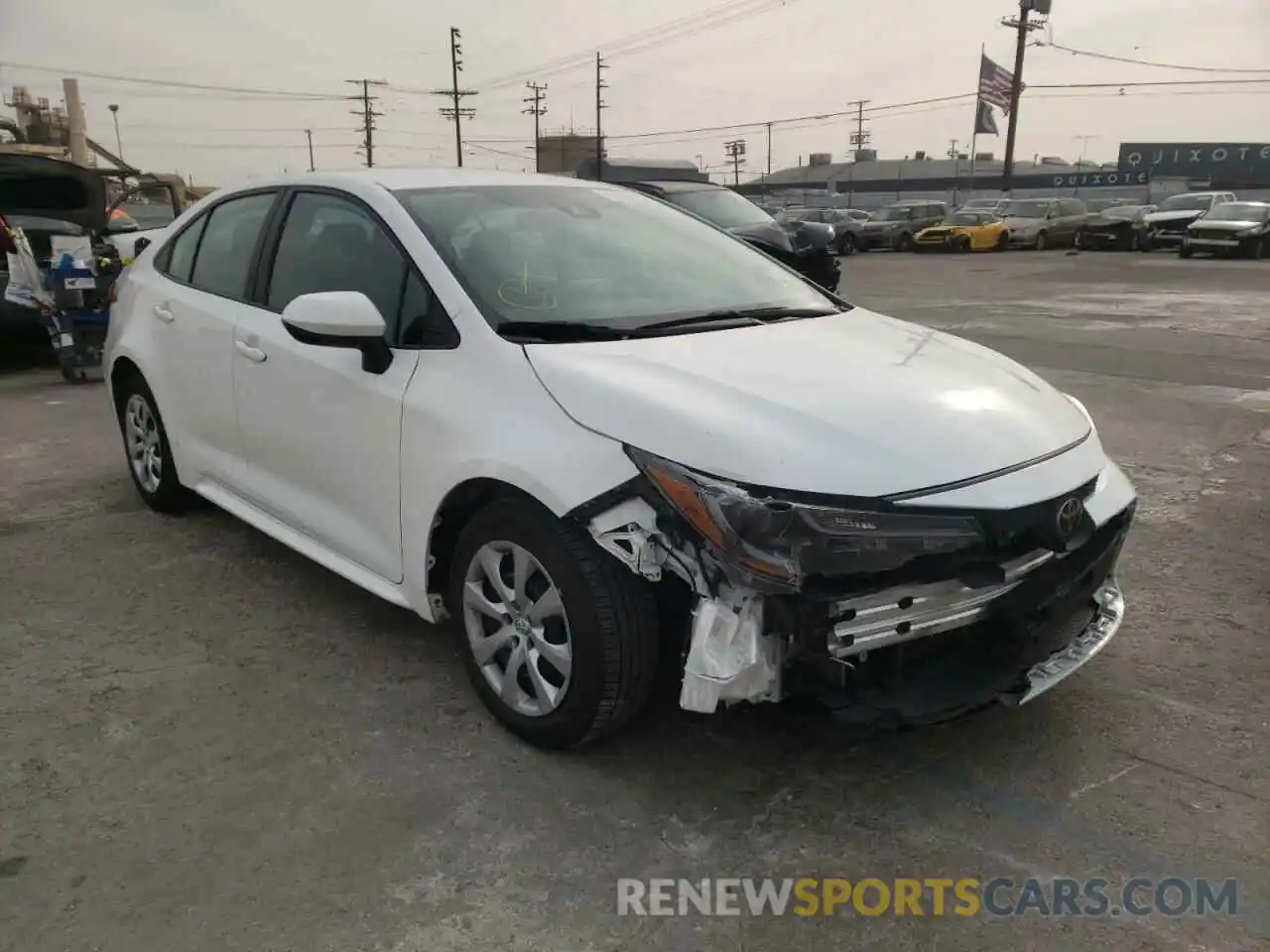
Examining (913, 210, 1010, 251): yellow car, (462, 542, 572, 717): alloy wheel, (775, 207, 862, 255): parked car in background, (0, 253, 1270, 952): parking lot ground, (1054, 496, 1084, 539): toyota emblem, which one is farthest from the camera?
(775, 207, 862, 255): parked car in background

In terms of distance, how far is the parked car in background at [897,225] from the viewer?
33188 mm

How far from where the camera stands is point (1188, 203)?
29609 millimetres

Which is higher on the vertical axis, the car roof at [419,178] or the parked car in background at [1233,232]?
the car roof at [419,178]

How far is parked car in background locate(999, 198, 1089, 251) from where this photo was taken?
3109 centimetres

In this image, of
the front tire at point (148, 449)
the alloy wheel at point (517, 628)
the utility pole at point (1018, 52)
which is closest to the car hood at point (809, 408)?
the alloy wheel at point (517, 628)

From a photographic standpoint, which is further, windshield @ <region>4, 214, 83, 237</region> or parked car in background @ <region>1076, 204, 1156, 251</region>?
parked car in background @ <region>1076, 204, 1156, 251</region>

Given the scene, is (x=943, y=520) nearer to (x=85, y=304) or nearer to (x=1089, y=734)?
(x=1089, y=734)

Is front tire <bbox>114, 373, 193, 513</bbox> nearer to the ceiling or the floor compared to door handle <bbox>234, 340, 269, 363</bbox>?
nearer to the floor

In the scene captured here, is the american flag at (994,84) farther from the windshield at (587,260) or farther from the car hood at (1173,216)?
the windshield at (587,260)

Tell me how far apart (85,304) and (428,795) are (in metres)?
7.21

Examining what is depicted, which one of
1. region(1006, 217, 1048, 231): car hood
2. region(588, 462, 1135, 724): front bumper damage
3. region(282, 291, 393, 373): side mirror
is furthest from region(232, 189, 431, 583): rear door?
region(1006, 217, 1048, 231): car hood

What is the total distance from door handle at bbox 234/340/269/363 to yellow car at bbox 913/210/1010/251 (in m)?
29.8

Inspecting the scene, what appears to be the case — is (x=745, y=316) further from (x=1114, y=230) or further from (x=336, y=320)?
(x=1114, y=230)

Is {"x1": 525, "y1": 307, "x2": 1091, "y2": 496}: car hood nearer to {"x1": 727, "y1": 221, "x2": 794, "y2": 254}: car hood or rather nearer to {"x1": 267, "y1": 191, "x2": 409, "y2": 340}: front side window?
{"x1": 267, "y1": 191, "x2": 409, "y2": 340}: front side window
